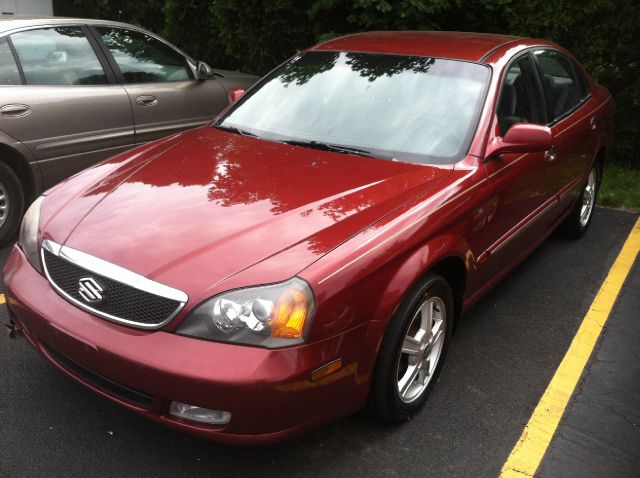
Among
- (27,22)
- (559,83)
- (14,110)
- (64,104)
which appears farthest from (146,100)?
(559,83)

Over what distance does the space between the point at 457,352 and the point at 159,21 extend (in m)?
8.62

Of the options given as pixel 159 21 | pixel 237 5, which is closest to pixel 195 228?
pixel 237 5

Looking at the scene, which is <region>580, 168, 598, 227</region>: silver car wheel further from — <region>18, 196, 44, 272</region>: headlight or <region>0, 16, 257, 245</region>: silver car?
<region>18, 196, 44, 272</region>: headlight

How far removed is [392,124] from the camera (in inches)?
131

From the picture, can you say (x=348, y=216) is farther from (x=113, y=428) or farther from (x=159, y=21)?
(x=159, y=21)

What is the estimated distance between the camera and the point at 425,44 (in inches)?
151

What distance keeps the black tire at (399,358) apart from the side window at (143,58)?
3564 mm

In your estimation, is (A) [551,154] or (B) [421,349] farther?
(A) [551,154]

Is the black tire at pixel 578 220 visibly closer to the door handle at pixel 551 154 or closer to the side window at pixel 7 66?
the door handle at pixel 551 154

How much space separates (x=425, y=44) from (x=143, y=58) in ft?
8.94

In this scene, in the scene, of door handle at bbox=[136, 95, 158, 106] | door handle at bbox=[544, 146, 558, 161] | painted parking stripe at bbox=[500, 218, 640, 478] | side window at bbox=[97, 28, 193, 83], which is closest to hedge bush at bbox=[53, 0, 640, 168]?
side window at bbox=[97, 28, 193, 83]

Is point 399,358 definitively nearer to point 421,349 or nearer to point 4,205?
point 421,349

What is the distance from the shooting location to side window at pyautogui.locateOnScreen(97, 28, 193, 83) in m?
5.34

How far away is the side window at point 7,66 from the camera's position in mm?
4549
